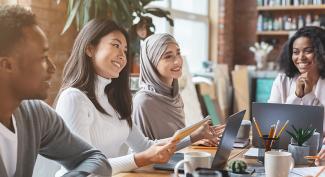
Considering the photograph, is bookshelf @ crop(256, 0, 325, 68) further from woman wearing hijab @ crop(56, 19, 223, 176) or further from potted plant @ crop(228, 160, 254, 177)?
potted plant @ crop(228, 160, 254, 177)

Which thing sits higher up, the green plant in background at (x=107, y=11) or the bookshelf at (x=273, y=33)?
the green plant in background at (x=107, y=11)

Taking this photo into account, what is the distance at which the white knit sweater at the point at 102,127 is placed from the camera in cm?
164

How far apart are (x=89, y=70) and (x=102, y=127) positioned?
0.23 m

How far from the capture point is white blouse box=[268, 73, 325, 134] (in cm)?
229

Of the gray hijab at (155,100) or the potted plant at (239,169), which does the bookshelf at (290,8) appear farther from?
the potted plant at (239,169)

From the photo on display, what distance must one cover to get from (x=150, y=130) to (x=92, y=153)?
725mm

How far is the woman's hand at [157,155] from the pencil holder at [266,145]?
0.33 m

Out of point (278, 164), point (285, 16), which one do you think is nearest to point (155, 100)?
point (278, 164)

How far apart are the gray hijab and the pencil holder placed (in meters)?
0.58

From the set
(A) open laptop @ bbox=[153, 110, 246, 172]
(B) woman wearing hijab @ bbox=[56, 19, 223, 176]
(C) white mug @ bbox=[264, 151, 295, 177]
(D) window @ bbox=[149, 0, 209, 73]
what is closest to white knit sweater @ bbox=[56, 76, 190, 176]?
(B) woman wearing hijab @ bbox=[56, 19, 223, 176]

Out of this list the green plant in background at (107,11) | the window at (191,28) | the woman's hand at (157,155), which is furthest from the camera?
the window at (191,28)

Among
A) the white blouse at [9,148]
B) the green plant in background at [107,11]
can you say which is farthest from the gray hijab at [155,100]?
the white blouse at [9,148]

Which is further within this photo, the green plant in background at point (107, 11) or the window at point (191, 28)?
the window at point (191, 28)

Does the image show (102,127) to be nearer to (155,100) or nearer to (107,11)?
(155,100)
